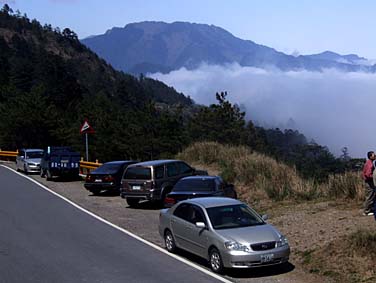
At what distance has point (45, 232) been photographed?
18594 millimetres

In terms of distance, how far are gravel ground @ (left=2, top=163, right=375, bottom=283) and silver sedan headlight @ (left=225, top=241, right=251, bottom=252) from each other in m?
0.57

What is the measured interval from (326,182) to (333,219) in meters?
4.99

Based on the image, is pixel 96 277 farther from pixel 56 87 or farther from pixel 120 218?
pixel 56 87

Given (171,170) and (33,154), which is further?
(33,154)

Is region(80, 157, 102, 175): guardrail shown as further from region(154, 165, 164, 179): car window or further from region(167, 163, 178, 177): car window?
region(154, 165, 164, 179): car window

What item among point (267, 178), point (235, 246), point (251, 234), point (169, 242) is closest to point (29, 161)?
point (267, 178)

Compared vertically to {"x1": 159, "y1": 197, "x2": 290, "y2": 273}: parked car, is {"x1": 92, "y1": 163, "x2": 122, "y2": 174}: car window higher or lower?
higher

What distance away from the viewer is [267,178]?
24.8 metres

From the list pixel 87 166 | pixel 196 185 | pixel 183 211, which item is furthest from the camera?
pixel 87 166

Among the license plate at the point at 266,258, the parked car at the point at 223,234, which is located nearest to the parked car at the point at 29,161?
the parked car at the point at 223,234

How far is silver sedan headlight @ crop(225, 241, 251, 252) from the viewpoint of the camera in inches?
500

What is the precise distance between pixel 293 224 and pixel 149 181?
24.9 feet

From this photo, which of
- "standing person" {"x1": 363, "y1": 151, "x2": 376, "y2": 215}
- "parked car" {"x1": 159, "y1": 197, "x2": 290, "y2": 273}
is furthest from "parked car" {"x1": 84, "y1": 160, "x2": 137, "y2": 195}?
"standing person" {"x1": 363, "y1": 151, "x2": 376, "y2": 215}

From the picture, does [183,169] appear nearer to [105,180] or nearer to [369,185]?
[105,180]
